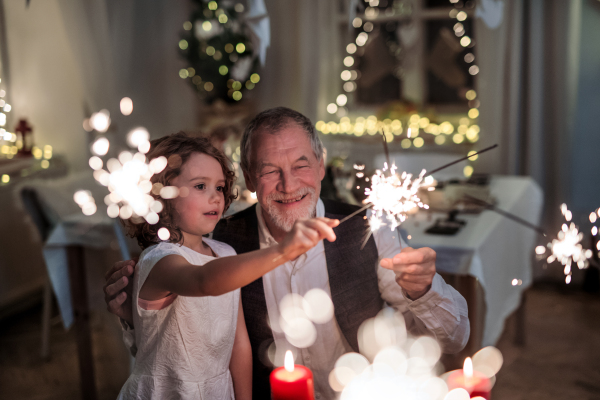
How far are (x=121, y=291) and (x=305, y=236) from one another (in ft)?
1.75

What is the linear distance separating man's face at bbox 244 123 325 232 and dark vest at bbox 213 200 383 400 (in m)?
0.19

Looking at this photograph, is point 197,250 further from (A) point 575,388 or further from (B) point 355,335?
(A) point 575,388

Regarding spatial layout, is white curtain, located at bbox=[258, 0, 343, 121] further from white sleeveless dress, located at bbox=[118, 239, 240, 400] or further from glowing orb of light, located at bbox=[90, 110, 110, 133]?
white sleeveless dress, located at bbox=[118, 239, 240, 400]

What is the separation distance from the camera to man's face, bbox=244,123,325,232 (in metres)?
0.97

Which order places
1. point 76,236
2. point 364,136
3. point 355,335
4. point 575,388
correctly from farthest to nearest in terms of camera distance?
point 364,136
point 575,388
point 76,236
point 355,335

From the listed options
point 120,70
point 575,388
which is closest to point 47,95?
point 120,70

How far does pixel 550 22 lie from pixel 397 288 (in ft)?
9.38

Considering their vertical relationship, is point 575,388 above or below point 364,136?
below

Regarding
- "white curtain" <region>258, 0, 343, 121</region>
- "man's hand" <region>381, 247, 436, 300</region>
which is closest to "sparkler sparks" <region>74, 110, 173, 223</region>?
"man's hand" <region>381, 247, 436, 300</region>

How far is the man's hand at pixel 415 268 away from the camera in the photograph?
892 mm

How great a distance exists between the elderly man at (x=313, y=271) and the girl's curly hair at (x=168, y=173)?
132 mm

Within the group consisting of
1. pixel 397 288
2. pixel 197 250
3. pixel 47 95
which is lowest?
pixel 397 288

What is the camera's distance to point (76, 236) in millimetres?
2051

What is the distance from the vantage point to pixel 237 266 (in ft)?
2.07
